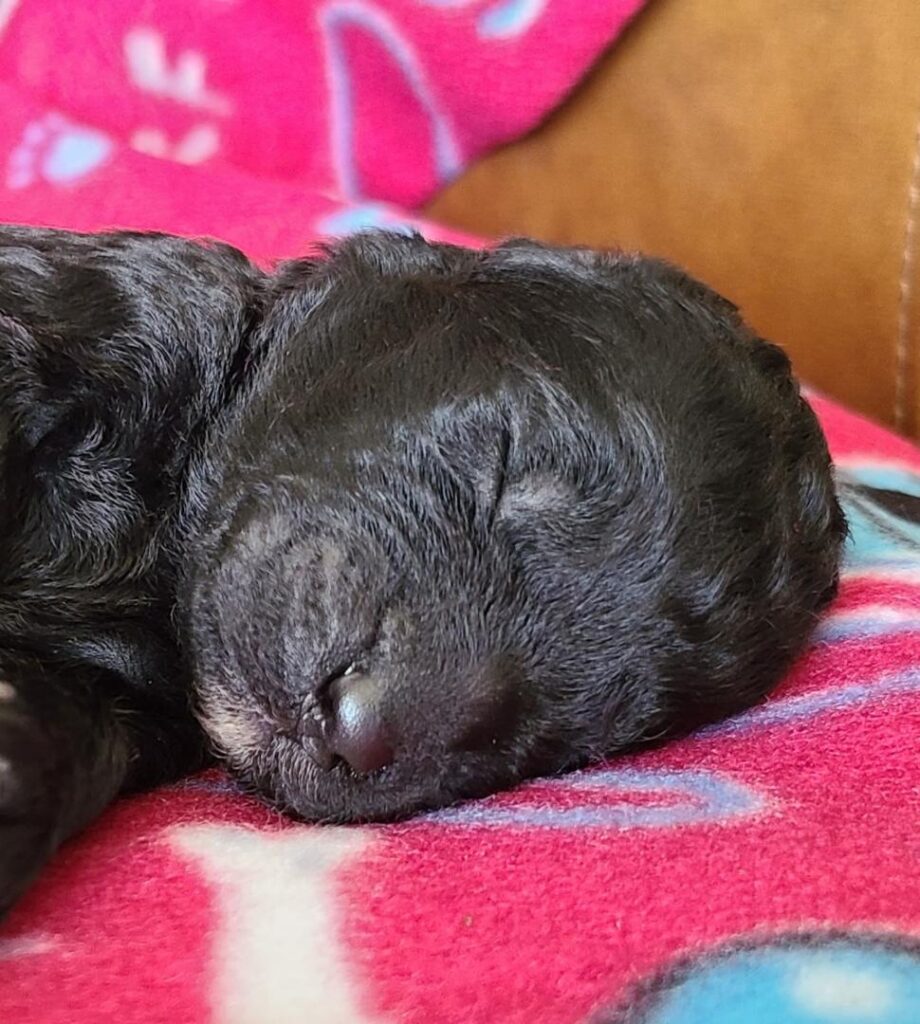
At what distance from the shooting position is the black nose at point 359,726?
1.09m

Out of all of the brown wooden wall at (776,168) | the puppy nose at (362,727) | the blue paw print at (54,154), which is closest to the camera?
the puppy nose at (362,727)

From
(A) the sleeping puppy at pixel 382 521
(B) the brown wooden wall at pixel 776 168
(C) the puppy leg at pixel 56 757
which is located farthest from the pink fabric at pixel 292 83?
(C) the puppy leg at pixel 56 757

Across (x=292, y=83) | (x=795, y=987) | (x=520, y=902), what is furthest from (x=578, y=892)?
(x=292, y=83)

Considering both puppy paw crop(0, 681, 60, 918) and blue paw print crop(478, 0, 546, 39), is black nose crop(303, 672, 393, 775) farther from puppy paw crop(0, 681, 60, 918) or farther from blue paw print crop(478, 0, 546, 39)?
blue paw print crop(478, 0, 546, 39)

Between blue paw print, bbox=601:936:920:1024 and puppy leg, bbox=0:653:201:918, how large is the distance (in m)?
0.44

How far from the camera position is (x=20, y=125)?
262cm

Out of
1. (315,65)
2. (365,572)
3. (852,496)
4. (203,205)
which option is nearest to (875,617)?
(852,496)

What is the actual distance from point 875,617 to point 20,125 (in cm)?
193

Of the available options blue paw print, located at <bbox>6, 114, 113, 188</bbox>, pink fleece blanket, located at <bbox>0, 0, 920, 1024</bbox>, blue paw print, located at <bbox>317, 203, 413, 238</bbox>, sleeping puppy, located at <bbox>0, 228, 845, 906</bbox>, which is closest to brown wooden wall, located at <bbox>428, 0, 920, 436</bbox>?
blue paw print, located at <bbox>317, 203, 413, 238</bbox>

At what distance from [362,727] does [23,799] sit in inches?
10.3

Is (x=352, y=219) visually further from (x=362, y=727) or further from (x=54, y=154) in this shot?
(x=362, y=727)

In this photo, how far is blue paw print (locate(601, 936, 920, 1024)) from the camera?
87cm

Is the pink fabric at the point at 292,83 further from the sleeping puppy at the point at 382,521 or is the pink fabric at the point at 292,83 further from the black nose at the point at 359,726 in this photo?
the black nose at the point at 359,726

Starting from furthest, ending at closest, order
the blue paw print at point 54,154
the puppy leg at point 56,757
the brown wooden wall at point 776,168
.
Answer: the blue paw print at point 54,154, the brown wooden wall at point 776,168, the puppy leg at point 56,757
